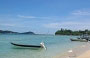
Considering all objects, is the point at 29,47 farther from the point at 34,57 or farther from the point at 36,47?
the point at 34,57

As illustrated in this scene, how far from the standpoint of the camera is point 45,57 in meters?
25.7

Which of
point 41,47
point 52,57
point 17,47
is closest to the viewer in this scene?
point 52,57

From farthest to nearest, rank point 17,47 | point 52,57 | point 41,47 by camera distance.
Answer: point 17,47, point 41,47, point 52,57

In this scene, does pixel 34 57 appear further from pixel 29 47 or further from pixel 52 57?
pixel 29 47

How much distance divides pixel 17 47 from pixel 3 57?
1342cm

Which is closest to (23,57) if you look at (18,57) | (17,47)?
(18,57)

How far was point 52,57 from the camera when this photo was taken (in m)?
25.6

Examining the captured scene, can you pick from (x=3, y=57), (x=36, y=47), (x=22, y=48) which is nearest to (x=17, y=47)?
(x=22, y=48)

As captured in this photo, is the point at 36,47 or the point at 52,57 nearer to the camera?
the point at 52,57

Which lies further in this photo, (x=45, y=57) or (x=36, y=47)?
(x=36, y=47)

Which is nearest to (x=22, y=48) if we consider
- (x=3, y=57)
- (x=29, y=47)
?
(x=29, y=47)

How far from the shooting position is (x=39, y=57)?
2586cm

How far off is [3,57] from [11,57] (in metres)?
1.02

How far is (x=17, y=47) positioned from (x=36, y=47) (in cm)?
416
